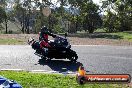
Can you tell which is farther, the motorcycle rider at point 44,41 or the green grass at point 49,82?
the motorcycle rider at point 44,41

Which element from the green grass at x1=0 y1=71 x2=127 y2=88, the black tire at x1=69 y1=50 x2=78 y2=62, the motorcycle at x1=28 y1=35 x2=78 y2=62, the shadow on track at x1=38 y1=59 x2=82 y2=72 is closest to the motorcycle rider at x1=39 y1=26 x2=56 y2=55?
the motorcycle at x1=28 y1=35 x2=78 y2=62

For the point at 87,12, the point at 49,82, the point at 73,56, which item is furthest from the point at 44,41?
the point at 87,12

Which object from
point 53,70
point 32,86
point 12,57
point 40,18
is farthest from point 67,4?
point 32,86

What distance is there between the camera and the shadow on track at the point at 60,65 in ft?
43.5

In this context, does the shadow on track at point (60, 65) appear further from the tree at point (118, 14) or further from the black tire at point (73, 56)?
the tree at point (118, 14)

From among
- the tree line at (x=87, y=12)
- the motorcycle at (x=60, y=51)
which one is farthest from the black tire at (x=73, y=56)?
the tree line at (x=87, y=12)

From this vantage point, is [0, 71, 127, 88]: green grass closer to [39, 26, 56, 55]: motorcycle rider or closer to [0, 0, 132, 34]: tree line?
[39, 26, 56, 55]: motorcycle rider

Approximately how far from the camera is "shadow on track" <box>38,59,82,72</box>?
13.2 meters

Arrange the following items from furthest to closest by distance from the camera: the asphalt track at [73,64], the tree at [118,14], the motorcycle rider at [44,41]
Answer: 1. the tree at [118,14]
2. the motorcycle rider at [44,41]
3. the asphalt track at [73,64]

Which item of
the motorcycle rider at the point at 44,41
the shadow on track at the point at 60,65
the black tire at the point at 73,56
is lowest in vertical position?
the shadow on track at the point at 60,65


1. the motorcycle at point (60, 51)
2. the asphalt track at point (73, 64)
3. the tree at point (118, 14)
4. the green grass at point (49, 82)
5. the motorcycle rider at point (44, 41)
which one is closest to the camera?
the green grass at point (49, 82)

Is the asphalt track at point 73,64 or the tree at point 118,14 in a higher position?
the tree at point 118,14

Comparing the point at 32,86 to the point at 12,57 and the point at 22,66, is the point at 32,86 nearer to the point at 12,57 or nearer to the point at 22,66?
the point at 22,66

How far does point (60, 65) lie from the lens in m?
14.2
